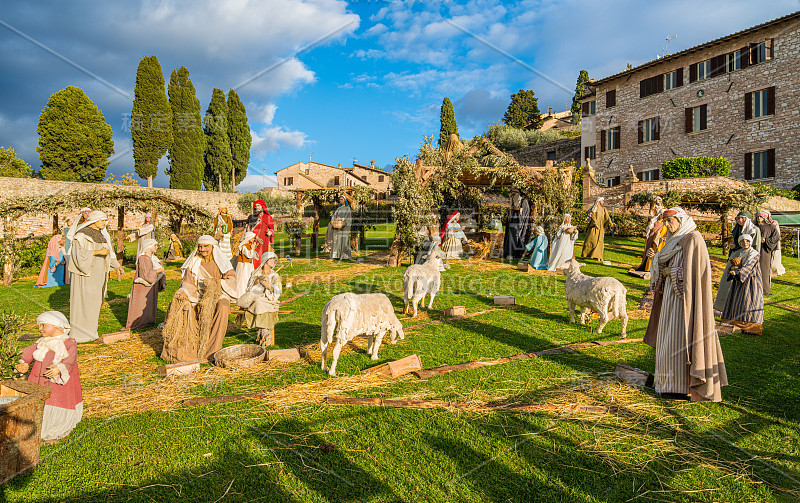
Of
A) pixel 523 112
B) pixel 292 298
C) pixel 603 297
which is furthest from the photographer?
pixel 523 112

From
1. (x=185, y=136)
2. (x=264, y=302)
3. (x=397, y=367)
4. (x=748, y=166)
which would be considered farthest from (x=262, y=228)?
(x=185, y=136)

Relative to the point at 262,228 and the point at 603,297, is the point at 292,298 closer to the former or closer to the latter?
the point at 262,228

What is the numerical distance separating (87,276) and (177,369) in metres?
3.53

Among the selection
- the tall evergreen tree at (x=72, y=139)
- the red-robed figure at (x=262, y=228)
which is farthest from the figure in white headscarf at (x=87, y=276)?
the tall evergreen tree at (x=72, y=139)

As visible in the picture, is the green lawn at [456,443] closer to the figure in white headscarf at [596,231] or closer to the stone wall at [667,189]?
the figure in white headscarf at [596,231]

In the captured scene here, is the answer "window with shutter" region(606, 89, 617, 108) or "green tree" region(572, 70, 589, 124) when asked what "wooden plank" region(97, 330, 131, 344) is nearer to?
"window with shutter" region(606, 89, 617, 108)

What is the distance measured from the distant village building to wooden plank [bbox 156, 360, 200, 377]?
174 ft

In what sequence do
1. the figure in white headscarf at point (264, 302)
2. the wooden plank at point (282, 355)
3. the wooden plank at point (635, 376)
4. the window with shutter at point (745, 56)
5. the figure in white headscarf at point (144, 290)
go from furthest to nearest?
the window with shutter at point (745, 56), the figure in white headscarf at point (144, 290), the figure in white headscarf at point (264, 302), the wooden plank at point (282, 355), the wooden plank at point (635, 376)

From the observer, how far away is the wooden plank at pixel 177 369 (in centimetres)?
595

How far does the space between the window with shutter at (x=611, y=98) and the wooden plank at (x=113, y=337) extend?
1600 inches

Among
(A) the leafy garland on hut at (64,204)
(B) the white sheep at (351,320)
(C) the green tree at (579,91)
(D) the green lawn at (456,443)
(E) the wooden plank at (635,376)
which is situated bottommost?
(D) the green lawn at (456,443)

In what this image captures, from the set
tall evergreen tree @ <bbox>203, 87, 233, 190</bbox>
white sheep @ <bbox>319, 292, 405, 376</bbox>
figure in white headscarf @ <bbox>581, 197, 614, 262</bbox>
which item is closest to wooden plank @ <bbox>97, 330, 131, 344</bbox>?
white sheep @ <bbox>319, 292, 405, 376</bbox>

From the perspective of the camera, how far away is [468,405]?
5.08 meters

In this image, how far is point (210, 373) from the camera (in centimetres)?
618
